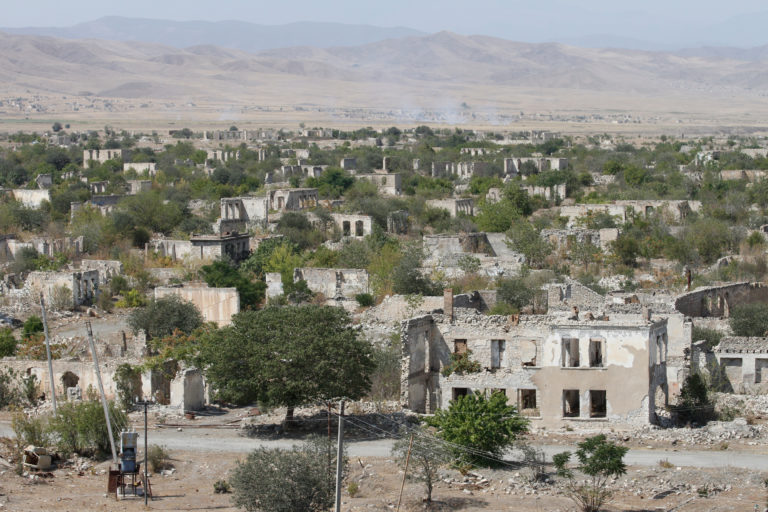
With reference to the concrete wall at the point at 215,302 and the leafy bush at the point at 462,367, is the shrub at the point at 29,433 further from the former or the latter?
the concrete wall at the point at 215,302

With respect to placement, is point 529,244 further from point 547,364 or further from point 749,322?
point 547,364

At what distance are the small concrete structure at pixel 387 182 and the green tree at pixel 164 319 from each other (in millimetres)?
32897

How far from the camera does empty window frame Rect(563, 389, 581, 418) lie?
87.8 feet

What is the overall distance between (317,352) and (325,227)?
28.6 meters

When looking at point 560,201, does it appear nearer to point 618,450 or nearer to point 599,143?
point 618,450

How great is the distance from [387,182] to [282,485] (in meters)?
51.0

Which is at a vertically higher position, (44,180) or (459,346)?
(44,180)

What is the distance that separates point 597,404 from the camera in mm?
27016

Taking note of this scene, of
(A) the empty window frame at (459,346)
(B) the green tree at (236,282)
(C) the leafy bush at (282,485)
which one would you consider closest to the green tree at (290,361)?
(A) the empty window frame at (459,346)

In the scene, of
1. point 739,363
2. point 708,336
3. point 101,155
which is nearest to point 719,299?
point 708,336

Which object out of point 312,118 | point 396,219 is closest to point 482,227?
point 396,219

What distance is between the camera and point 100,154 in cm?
9469

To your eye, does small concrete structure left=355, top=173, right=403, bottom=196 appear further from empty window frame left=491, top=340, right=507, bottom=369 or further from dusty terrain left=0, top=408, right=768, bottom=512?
dusty terrain left=0, top=408, right=768, bottom=512

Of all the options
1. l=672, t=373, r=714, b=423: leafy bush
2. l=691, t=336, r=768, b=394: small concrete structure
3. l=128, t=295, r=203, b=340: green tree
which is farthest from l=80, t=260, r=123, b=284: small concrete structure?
l=672, t=373, r=714, b=423: leafy bush
